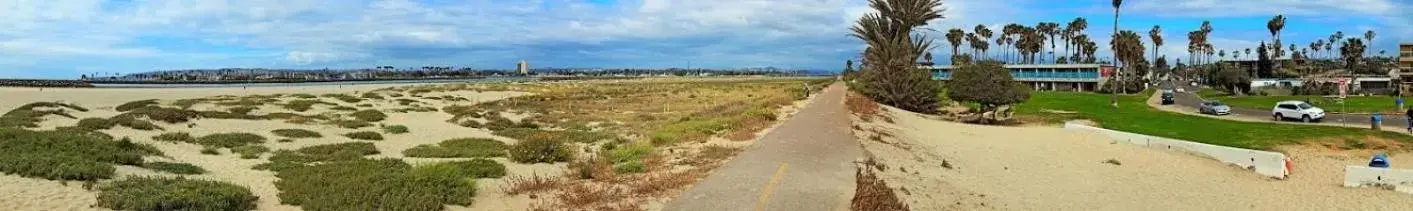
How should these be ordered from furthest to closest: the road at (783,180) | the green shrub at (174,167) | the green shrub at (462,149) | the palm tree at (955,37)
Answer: the palm tree at (955,37) → the green shrub at (462,149) → the green shrub at (174,167) → the road at (783,180)

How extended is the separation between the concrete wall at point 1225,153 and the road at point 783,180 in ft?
35.5

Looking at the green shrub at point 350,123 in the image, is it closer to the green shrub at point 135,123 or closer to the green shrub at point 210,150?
the green shrub at point 135,123

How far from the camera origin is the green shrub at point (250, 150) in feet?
69.3

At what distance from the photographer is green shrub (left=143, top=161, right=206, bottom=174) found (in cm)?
1720

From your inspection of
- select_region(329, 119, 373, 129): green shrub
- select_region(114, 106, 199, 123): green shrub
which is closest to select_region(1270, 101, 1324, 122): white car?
select_region(329, 119, 373, 129): green shrub

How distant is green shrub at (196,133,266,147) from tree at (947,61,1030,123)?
85.4 ft

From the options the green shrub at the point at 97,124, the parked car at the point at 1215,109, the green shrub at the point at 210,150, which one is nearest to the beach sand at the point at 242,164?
the green shrub at the point at 210,150

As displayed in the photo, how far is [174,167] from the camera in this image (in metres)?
17.6

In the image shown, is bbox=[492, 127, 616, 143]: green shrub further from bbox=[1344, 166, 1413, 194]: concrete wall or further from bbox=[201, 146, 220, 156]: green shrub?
bbox=[1344, 166, 1413, 194]: concrete wall

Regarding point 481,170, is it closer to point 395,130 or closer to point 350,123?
point 395,130

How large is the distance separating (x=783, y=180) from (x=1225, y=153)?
18763mm

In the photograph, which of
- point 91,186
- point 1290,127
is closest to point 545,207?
point 91,186

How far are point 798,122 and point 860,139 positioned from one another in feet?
22.6

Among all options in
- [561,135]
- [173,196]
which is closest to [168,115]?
[561,135]
